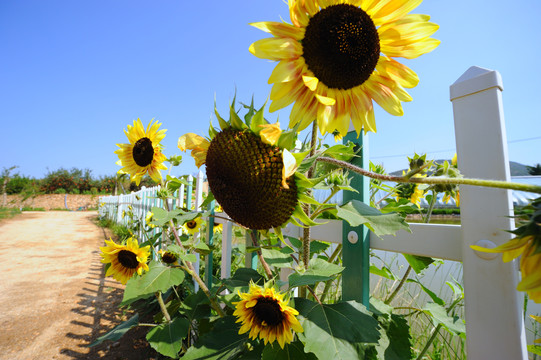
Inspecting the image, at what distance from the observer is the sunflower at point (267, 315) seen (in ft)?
2.30

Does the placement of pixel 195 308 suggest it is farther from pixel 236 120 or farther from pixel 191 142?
pixel 236 120

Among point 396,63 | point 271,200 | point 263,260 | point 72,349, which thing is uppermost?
point 396,63

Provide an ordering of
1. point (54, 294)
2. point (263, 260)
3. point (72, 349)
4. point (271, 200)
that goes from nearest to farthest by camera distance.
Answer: point (271, 200) → point (263, 260) → point (72, 349) → point (54, 294)

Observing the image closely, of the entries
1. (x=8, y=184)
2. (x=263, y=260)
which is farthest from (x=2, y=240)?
(x=8, y=184)

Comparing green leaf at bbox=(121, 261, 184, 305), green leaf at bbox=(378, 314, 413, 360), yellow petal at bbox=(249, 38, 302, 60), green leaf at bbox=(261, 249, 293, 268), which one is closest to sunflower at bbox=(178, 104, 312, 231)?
yellow petal at bbox=(249, 38, 302, 60)

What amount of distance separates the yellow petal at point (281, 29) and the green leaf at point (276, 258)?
62cm

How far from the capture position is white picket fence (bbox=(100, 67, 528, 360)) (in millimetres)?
636

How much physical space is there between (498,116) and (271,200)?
0.60 m

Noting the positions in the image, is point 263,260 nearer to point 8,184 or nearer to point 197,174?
point 197,174

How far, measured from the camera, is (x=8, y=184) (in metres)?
23.8

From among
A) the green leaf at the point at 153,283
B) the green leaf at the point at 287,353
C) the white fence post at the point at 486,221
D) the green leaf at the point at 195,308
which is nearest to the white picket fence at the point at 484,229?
the white fence post at the point at 486,221

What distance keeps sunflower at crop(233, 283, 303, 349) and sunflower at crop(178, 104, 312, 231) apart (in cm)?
25

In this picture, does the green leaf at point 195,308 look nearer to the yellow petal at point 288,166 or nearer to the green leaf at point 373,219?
the green leaf at point 373,219

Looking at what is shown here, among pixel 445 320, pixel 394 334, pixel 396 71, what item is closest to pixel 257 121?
pixel 396 71
